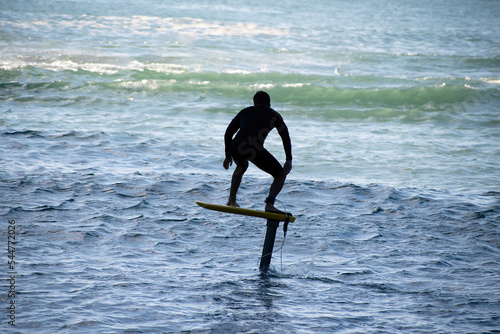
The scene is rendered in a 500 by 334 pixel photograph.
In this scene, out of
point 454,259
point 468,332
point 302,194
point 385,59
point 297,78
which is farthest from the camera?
point 385,59

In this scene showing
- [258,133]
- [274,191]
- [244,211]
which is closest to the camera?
[244,211]

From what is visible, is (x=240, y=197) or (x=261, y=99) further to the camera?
(x=240, y=197)

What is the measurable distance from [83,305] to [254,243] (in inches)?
114

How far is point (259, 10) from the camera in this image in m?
52.8

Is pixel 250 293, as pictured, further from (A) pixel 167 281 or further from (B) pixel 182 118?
(B) pixel 182 118

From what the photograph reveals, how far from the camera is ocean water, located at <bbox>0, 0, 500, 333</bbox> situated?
6430mm

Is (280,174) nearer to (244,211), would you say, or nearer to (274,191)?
(274,191)

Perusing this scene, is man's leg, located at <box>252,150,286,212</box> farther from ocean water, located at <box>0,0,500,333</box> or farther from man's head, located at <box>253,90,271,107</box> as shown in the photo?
ocean water, located at <box>0,0,500,333</box>

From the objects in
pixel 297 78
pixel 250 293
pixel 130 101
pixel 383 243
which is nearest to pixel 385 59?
pixel 297 78

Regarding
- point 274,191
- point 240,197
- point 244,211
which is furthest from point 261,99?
point 240,197

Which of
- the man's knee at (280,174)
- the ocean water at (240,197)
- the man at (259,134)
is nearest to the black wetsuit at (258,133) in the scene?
the man at (259,134)

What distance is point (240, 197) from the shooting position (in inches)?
416

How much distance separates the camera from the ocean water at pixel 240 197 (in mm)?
6430

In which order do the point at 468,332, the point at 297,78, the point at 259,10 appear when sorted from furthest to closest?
the point at 259,10 < the point at 297,78 < the point at 468,332
